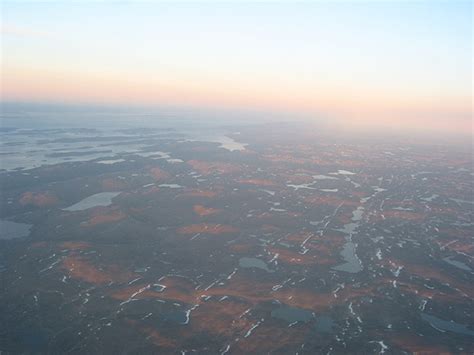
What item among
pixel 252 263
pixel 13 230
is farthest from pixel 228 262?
pixel 13 230

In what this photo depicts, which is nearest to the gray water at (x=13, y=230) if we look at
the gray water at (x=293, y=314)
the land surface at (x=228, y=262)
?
the land surface at (x=228, y=262)

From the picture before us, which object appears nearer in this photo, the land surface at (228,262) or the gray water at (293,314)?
the land surface at (228,262)

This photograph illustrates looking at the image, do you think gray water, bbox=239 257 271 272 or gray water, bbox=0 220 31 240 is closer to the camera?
gray water, bbox=239 257 271 272

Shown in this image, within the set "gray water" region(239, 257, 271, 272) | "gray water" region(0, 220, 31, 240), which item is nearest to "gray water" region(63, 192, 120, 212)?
"gray water" region(0, 220, 31, 240)

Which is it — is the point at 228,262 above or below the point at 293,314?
above

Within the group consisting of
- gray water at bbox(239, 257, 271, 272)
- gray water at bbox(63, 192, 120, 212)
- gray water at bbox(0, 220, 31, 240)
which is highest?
gray water at bbox(63, 192, 120, 212)

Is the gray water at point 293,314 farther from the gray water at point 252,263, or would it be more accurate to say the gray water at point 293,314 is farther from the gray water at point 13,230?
the gray water at point 13,230

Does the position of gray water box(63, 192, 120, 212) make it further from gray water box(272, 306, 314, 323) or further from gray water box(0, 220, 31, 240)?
gray water box(272, 306, 314, 323)

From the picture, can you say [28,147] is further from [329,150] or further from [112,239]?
[329,150]

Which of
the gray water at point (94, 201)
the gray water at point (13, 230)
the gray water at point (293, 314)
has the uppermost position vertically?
the gray water at point (94, 201)

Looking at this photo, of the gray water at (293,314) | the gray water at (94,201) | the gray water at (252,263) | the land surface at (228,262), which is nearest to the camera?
the land surface at (228,262)

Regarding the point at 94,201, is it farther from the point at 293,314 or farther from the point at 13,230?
the point at 293,314

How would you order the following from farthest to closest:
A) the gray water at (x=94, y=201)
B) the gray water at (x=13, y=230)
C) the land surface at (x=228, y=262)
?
the gray water at (x=94, y=201)
the gray water at (x=13, y=230)
the land surface at (x=228, y=262)
